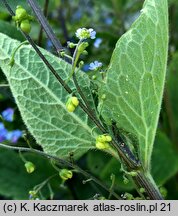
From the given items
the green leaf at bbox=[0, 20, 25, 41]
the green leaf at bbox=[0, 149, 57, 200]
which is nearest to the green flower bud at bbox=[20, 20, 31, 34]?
the green leaf at bbox=[0, 20, 25, 41]

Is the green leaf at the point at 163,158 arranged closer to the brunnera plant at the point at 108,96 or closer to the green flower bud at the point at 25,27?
the brunnera plant at the point at 108,96

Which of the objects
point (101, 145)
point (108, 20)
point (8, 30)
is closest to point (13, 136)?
point (8, 30)

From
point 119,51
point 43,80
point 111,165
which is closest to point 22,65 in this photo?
point 43,80

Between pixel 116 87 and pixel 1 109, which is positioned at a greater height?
pixel 1 109

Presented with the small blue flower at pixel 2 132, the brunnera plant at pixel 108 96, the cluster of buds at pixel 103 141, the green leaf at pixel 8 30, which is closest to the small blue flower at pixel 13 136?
the small blue flower at pixel 2 132

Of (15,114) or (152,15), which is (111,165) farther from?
(152,15)

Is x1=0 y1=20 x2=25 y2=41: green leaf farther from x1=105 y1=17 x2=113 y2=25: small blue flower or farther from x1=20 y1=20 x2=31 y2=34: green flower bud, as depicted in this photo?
x1=105 y1=17 x2=113 y2=25: small blue flower
